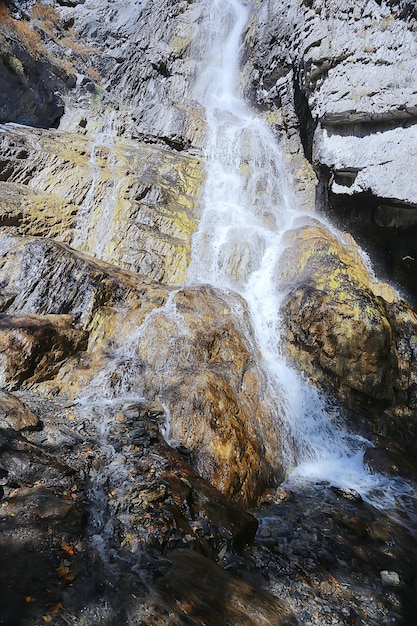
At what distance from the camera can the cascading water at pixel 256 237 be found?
332 inches

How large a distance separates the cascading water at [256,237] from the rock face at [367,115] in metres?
2.53

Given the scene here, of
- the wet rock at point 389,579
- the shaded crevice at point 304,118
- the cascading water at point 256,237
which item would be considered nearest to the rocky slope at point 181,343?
the wet rock at point 389,579

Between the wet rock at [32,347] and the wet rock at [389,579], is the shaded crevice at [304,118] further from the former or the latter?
the wet rock at [389,579]

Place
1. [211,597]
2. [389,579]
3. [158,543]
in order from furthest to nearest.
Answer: [389,579] → [158,543] → [211,597]

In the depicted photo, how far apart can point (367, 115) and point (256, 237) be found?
6.53m

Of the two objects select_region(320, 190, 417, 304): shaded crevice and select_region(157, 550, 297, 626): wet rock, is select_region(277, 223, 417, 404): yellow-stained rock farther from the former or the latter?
select_region(157, 550, 297, 626): wet rock

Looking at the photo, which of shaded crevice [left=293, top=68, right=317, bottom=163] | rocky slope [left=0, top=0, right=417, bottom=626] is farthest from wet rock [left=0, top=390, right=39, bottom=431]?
shaded crevice [left=293, top=68, right=317, bottom=163]

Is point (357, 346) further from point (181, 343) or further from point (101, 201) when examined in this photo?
point (101, 201)

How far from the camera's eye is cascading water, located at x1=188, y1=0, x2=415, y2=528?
844cm

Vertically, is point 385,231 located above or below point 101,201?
above

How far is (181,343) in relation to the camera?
912 cm

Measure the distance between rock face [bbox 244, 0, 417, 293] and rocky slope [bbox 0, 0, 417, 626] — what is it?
9 cm

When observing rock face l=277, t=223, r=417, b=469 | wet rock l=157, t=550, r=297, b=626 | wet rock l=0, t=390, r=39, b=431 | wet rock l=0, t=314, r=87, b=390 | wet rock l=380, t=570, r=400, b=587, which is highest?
rock face l=277, t=223, r=417, b=469

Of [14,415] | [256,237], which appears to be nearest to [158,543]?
[14,415]
